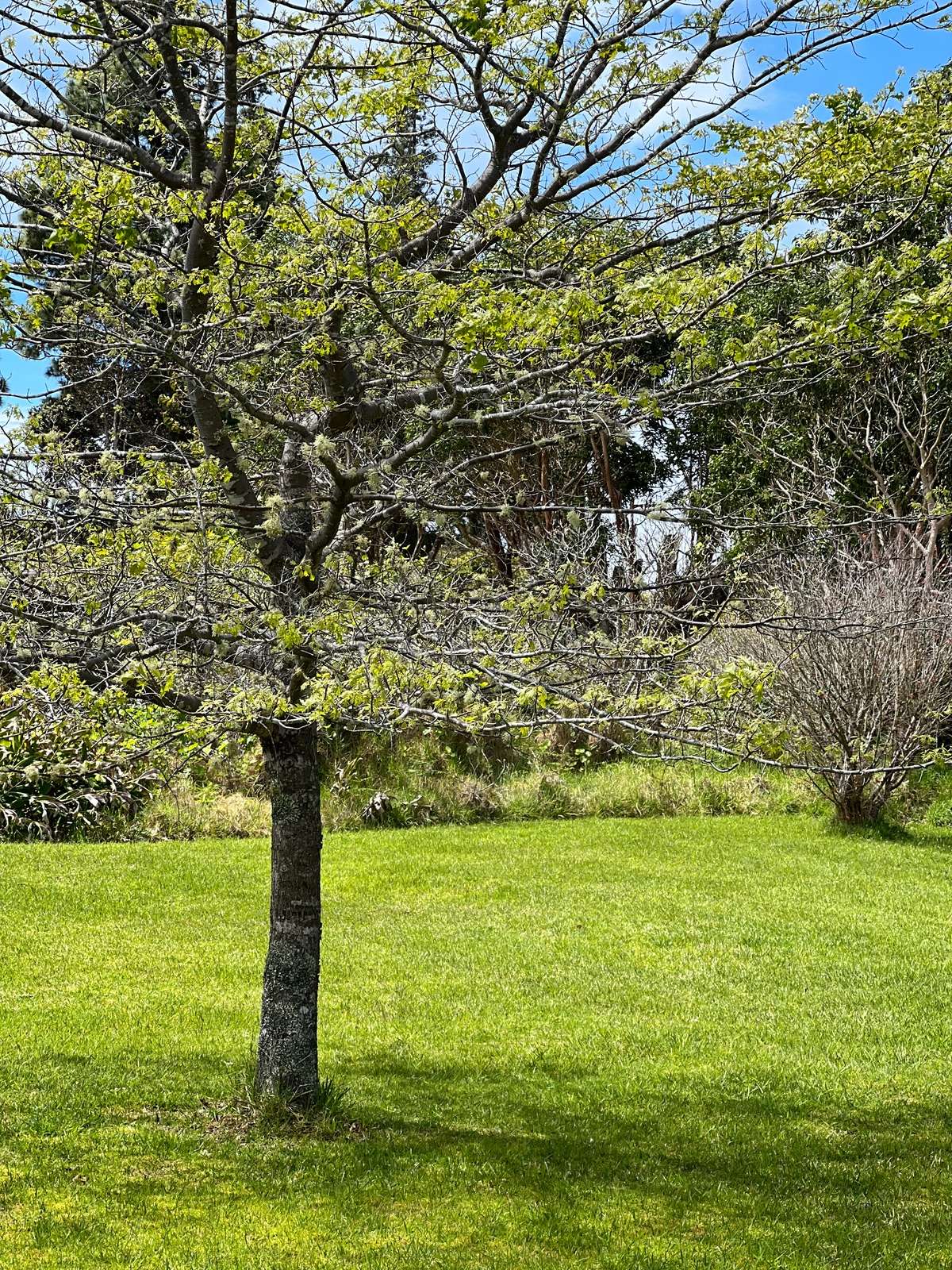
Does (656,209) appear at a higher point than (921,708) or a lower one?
higher

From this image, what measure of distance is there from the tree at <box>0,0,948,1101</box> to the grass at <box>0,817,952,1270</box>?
914 mm

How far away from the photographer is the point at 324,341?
5316mm

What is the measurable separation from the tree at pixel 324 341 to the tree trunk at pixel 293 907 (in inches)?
0.6

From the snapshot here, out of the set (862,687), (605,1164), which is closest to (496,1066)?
(605,1164)

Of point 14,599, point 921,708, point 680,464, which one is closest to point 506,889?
point 921,708

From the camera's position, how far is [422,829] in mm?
14523

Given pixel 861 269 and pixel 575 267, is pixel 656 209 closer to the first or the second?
pixel 575 267

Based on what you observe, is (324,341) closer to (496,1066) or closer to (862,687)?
(496,1066)

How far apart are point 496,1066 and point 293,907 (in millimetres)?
2171

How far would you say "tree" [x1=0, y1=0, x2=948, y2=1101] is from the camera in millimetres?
4645

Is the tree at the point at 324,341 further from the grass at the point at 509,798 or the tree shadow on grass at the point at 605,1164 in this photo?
the grass at the point at 509,798

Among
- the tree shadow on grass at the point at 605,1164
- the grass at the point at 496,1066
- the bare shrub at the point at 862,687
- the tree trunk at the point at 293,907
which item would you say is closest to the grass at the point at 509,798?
the grass at the point at 496,1066

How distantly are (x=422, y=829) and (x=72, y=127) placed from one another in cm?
1033

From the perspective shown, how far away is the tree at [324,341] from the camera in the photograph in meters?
4.64
